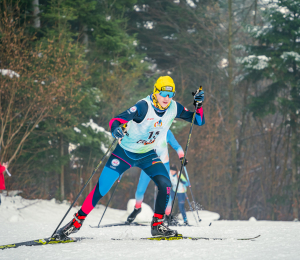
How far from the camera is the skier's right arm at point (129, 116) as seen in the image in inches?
152

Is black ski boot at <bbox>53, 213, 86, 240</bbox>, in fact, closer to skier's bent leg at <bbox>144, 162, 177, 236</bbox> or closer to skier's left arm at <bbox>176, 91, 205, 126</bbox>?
skier's bent leg at <bbox>144, 162, 177, 236</bbox>

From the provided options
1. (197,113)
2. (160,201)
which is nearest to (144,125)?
(197,113)

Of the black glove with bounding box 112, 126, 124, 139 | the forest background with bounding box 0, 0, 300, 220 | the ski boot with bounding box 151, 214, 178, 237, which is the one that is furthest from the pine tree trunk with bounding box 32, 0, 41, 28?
the ski boot with bounding box 151, 214, 178, 237

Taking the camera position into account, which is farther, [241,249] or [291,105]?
[291,105]

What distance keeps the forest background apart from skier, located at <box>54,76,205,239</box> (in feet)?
19.2

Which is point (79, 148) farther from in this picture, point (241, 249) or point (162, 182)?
Answer: point (241, 249)

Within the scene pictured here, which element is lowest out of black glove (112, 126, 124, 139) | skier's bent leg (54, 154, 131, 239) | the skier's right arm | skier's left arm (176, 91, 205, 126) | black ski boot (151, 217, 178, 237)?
black ski boot (151, 217, 178, 237)

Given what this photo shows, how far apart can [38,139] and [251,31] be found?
29.3 feet

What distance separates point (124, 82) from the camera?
14.1 meters

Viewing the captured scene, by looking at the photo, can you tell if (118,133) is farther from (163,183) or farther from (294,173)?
(294,173)

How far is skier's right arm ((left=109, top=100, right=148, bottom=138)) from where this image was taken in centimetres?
386

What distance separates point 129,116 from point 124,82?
10.4 metres

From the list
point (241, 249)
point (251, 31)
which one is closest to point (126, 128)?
point (241, 249)

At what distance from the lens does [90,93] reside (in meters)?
11.9
